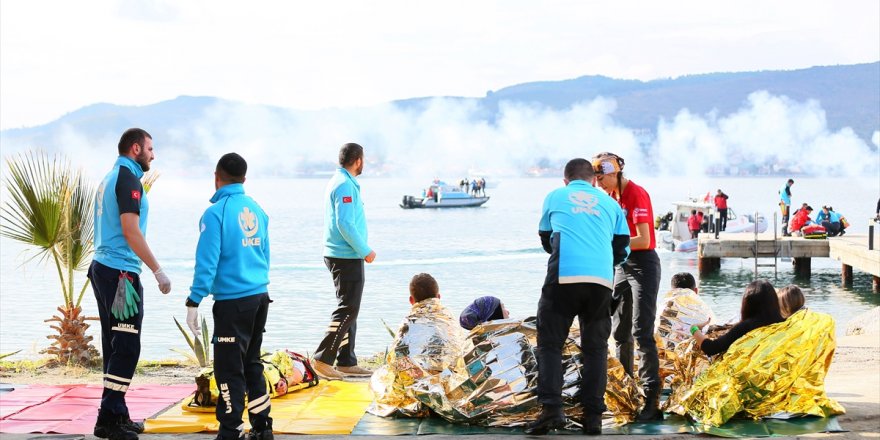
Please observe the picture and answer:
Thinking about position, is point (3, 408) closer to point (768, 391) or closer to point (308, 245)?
point (768, 391)

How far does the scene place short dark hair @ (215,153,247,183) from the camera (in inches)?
245

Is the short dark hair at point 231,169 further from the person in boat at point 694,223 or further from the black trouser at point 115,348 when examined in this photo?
the person in boat at point 694,223

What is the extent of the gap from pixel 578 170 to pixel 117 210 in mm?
2848

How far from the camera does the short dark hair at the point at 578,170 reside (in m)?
6.66

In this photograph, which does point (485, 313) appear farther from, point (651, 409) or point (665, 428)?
point (665, 428)

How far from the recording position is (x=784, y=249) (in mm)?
31359

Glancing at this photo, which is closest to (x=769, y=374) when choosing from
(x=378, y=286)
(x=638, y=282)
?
(x=638, y=282)

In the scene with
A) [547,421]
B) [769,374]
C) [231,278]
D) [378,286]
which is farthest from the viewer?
[378,286]

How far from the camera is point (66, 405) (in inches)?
294

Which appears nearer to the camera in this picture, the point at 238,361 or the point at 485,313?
the point at 238,361

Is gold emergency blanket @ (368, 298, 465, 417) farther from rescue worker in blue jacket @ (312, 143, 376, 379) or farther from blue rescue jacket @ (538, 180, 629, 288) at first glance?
rescue worker in blue jacket @ (312, 143, 376, 379)

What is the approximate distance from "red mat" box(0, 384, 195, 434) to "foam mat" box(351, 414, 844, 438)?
1712 mm

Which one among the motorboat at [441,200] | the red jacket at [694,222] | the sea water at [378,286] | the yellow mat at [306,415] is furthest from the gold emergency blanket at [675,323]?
the motorboat at [441,200]

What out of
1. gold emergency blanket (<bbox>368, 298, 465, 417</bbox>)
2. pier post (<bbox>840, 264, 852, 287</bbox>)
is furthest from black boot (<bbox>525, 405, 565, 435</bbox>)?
pier post (<bbox>840, 264, 852, 287</bbox>)
